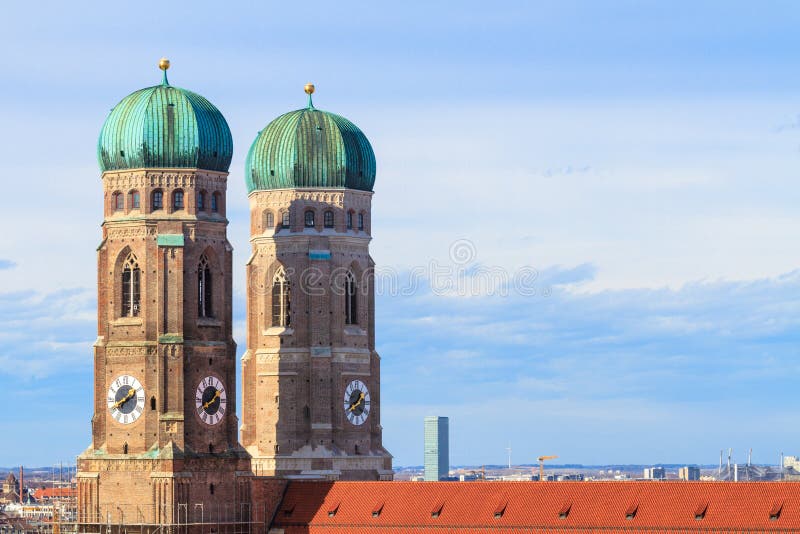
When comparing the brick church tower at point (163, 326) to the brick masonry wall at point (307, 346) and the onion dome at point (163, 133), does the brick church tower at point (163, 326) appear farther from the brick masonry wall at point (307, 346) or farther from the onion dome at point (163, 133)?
the brick masonry wall at point (307, 346)

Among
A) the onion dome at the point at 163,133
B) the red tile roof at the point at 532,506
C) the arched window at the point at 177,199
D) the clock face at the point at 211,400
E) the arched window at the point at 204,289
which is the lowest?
the red tile roof at the point at 532,506

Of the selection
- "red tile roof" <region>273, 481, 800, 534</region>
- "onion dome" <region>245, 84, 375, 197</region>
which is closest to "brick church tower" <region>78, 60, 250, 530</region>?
"red tile roof" <region>273, 481, 800, 534</region>

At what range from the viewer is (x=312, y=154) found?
5039 inches

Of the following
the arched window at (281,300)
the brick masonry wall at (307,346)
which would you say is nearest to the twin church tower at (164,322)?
the brick masonry wall at (307,346)

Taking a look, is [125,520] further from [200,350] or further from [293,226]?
[293,226]

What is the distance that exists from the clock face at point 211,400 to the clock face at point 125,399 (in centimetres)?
318

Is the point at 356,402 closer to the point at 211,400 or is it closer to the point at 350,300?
the point at 350,300

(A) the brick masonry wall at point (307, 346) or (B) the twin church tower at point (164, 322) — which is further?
(A) the brick masonry wall at point (307, 346)

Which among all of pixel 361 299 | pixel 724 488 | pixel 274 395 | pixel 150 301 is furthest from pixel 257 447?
pixel 724 488

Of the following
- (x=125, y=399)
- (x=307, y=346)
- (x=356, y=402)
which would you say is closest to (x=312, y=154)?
(x=307, y=346)

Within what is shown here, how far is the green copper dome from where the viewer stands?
128 meters

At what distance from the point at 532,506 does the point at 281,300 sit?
27031 mm

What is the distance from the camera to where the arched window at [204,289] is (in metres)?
113

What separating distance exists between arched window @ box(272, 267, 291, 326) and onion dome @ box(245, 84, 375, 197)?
6.00 m
